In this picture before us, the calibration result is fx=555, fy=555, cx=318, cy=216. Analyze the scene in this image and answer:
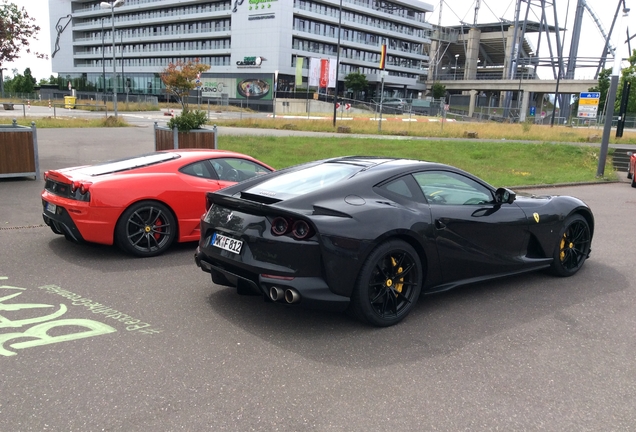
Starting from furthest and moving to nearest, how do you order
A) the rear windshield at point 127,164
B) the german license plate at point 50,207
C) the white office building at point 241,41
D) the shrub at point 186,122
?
the white office building at point 241,41, the shrub at point 186,122, the rear windshield at point 127,164, the german license plate at point 50,207

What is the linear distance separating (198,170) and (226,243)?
9.15 ft

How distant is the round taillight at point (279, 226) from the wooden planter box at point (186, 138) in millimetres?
8917

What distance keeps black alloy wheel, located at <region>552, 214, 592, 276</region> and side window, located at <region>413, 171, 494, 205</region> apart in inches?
51.7

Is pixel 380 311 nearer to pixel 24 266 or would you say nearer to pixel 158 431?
pixel 158 431

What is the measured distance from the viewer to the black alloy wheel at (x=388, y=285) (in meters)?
4.54

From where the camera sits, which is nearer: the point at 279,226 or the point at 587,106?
the point at 279,226

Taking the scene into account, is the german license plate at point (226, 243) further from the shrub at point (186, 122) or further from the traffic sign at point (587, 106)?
the traffic sign at point (587, 106)

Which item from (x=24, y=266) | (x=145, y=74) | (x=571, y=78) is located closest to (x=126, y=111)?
(x=145, y=74)

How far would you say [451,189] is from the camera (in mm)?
5504

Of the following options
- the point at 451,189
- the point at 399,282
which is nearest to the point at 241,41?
the point at 451,189

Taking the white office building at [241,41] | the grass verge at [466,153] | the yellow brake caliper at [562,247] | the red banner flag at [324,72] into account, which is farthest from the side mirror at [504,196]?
the white office building at [241,41]

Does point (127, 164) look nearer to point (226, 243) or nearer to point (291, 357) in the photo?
point (226, 243)

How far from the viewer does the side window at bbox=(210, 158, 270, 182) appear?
7508mm

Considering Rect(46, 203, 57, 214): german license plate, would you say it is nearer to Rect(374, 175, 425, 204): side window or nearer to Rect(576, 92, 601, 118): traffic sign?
Rect(374, 175, 425, 204): side window
